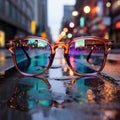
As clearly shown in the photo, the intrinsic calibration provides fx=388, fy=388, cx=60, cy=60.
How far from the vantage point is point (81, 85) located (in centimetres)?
669

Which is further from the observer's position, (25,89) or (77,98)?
(25,89)

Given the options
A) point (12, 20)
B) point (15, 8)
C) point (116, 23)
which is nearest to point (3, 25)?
point (12, 20)

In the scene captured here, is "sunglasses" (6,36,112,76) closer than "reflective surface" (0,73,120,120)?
No

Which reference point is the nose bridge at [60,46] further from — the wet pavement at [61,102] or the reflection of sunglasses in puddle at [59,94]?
the wet pavement at [61,102]

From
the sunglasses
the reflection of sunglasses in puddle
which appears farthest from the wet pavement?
the sunglasses

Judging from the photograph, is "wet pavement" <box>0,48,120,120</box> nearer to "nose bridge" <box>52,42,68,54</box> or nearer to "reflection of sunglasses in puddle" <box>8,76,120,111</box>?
"reflection of sunglasses in puddle" <box>8,76,120,111</box>

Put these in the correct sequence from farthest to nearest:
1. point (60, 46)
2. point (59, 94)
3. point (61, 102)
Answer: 1. point (60, 46)
2. point (59, 94)
3. point (61, 102)

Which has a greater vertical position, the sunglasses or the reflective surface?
the sunglasses

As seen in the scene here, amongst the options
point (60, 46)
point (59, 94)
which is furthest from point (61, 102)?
point (60, 46)

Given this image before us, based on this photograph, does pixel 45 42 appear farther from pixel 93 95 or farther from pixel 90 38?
pixel 93 95

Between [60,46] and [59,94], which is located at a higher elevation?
[60,46]

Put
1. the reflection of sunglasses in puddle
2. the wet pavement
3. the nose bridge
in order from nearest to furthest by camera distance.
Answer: the wet pavement → the reflection of sunglasses in puddle → the nose bridge

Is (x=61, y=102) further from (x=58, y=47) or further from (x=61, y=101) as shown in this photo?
(x=58, y=47)

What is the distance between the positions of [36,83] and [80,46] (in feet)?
4.70
